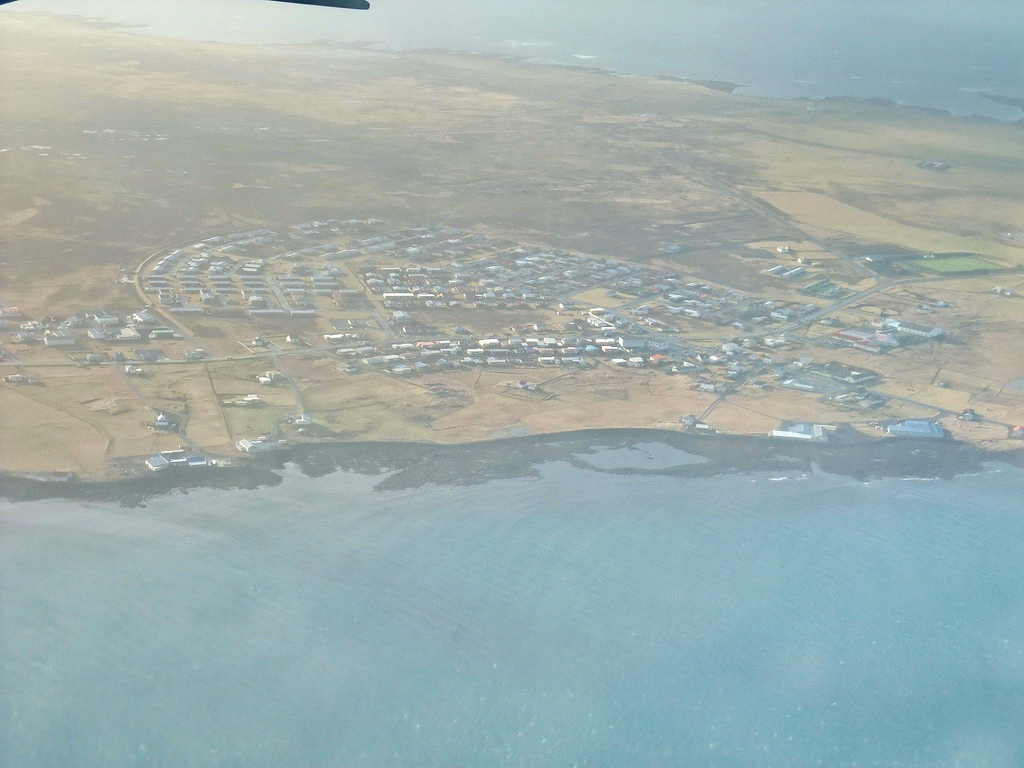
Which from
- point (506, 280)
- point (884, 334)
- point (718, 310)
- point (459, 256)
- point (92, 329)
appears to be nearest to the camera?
point (92, 329)

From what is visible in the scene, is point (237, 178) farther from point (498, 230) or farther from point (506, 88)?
point (506, 88)

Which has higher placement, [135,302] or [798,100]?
[798,100]

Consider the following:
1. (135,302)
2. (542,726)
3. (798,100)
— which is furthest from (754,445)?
(798,100)

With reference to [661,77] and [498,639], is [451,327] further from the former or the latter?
[661,77]

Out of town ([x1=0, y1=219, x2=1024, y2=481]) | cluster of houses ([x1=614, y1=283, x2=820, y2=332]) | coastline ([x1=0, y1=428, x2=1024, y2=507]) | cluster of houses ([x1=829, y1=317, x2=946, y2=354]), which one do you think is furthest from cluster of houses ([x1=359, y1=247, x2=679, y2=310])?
coastline ([x1=0, y1=428, x2=1024, y2=507])

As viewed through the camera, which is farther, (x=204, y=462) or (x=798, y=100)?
(x=798, y=100)

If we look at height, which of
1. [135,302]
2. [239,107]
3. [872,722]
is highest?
[239,107]

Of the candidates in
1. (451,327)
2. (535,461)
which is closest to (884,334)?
(451,327)
